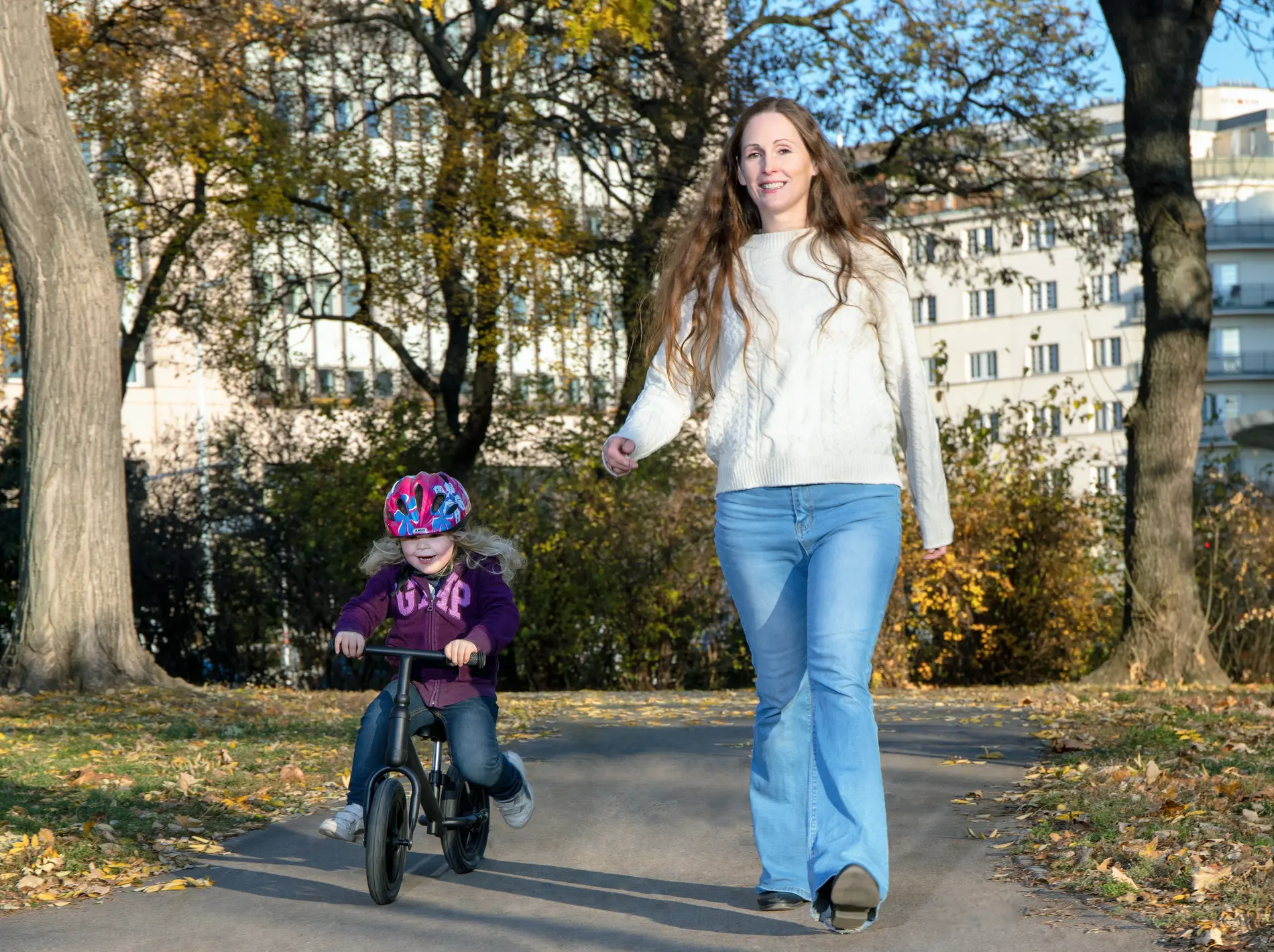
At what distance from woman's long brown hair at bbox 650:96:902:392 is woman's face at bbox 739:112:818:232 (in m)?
0.03

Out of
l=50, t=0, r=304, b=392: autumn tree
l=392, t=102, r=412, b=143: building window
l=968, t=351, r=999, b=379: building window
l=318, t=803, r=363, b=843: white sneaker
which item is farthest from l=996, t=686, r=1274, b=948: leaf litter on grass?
l=968, t=351, r=999, b=379: building window

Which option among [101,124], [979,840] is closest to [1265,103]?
[101,124]

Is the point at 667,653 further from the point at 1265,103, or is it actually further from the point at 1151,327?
the point at 1265,103

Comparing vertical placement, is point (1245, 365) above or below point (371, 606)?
above

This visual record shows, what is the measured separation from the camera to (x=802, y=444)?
4.25 meters

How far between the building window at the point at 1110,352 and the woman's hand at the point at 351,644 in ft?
284

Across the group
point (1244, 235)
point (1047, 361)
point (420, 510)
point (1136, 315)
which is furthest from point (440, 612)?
point (1244, 235)

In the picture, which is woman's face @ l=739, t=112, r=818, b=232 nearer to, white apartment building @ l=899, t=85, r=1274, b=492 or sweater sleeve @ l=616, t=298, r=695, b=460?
sweater sleeve @ l=616, t=298, r=695, b=460

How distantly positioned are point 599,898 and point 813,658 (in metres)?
1.16

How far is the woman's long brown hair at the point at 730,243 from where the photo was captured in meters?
4.43

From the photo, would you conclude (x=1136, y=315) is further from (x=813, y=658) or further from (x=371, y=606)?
(x=813, y=658)

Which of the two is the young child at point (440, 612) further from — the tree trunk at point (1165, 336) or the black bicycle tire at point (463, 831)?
the tree trunk at point (1165, 336)

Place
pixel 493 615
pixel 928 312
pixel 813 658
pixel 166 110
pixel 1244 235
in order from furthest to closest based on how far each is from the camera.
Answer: pixel 928 312, pixel 1244 235, pixel 166 110, pixel 493 615, pixel 813 658

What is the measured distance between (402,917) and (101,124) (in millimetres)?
17090
